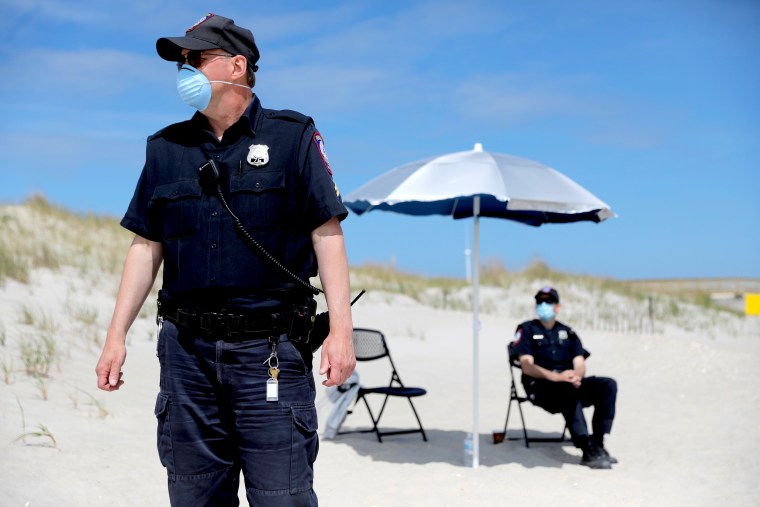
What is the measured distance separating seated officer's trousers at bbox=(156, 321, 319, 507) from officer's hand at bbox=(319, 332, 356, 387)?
0.16 meters

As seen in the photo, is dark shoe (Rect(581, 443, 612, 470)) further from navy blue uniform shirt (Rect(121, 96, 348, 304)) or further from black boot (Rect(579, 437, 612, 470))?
navy blue uniform shirt (Rect(121, 96, 348, 304))

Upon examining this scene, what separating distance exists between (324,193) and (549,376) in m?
5.00

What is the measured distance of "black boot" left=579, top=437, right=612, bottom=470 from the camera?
7477mm

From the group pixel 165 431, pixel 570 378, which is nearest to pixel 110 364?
pixel 165 431

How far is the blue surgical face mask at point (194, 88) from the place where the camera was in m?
3.14

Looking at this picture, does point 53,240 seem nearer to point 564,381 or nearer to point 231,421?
point 564,381

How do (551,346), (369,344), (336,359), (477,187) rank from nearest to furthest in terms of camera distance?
(336,359), (477,187), (551,346), (369,344)

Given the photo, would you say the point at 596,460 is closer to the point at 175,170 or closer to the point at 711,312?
the point at 175,170

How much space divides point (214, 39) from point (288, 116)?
37 cm

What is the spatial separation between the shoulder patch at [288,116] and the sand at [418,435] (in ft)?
11.3

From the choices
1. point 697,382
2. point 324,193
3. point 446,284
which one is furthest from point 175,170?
point 446,284

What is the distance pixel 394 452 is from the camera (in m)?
7.86

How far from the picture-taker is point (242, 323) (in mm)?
2984

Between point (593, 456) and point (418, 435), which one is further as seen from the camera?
point (418, 435)
